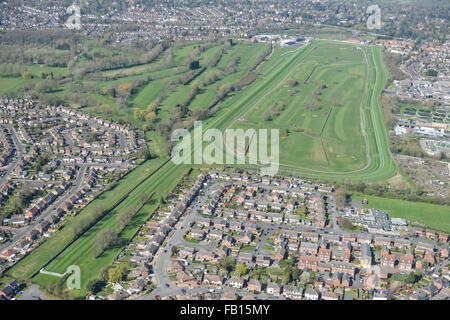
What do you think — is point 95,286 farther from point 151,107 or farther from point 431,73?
point 431,73

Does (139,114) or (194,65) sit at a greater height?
(194,65)

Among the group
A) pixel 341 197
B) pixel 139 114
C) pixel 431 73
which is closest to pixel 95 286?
pixel 341 197

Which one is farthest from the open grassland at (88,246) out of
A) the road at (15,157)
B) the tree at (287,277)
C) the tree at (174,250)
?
the tree at (287,277)

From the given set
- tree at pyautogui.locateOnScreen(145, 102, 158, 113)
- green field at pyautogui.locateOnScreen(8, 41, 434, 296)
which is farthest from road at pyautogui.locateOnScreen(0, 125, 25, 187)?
tree at pyautogui.locateOnScreen(145, 102, 158, 113)

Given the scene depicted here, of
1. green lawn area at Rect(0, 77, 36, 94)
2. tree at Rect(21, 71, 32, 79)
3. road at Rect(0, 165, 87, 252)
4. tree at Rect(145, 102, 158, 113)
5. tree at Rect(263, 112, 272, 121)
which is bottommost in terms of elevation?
road at Rect(0, 165, 87, 252)

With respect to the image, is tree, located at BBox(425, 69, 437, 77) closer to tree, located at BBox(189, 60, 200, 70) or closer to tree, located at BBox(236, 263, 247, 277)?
tree, located at BBox(189, 60, 200, 70)
